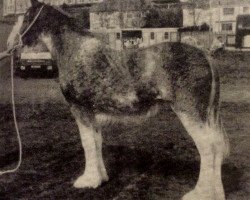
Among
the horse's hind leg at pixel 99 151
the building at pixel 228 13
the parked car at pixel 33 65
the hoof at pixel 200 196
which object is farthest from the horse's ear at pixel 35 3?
the parked car at pixel 33 65

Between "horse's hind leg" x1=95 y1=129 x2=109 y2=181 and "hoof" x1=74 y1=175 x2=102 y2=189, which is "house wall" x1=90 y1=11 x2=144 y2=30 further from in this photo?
"hoof" x1=74 y1=175 x2=102 y2=189

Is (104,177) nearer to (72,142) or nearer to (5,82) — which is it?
(72,142)

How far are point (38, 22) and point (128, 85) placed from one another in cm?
61

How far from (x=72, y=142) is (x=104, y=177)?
3.25ft

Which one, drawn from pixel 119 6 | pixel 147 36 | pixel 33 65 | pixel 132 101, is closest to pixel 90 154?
pixel 132 101

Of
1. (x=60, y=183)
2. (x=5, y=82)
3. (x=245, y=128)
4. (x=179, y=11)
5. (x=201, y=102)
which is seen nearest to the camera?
(x=201, y=102)

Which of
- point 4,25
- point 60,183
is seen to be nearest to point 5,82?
point 4,25

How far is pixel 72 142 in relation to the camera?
3.64 metres

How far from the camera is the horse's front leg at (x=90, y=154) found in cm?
260

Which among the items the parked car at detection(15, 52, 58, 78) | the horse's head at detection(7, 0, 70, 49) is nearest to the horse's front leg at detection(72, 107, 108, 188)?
the horse's head at detection(7, 0, 70, 49)

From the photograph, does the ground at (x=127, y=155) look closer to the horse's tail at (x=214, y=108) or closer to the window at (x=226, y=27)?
the horse's tail at (x=214, y=108)

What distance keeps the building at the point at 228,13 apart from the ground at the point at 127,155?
0.25 m

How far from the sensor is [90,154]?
2625mm

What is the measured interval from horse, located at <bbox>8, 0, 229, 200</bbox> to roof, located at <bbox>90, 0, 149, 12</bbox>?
0.64 meters
